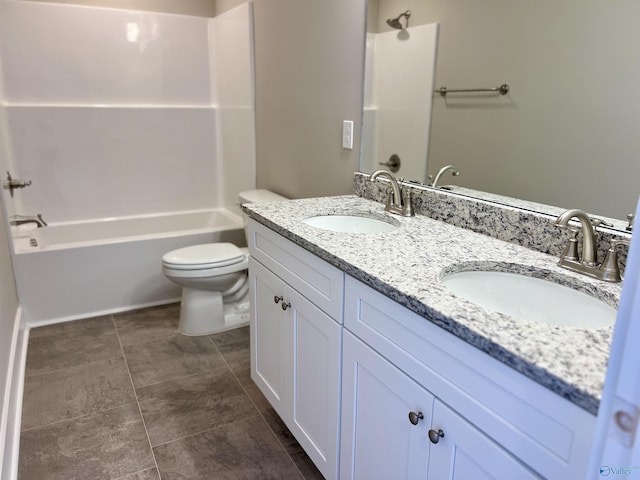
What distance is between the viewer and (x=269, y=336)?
183 centimetres

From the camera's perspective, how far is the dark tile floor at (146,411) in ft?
5.66

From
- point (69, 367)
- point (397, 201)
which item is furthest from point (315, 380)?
point (69, 367)

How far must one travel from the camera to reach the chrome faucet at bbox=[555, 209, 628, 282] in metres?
1.11

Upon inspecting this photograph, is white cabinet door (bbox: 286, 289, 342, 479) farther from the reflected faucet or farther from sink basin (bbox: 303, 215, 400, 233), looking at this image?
the reflected faucet

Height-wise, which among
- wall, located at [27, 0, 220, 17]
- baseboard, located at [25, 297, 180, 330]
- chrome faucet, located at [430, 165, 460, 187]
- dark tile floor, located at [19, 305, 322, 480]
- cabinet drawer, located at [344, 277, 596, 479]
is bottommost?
dark tile floor, located at [19, 305, 322, 480]

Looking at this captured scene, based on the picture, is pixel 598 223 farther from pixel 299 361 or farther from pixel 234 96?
pixel 234 96

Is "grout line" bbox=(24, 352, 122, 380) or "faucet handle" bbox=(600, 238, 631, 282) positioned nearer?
"faucet handle" bbox=(600, 238, 631, 282)

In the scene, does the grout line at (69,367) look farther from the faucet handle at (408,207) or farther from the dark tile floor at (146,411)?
the faucet handle at (408,207)

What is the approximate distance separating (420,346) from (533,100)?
2.69ft

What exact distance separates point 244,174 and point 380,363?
8.08ft

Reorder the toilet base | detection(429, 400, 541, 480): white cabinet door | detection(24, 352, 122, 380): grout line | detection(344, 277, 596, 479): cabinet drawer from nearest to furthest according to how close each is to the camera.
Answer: detection(344, 277, 596, 479): cabinet drawer < detection(429, 400, 541, 480): white cabinet door < detection(24, 352, 122, 380): grout line < the toilet base

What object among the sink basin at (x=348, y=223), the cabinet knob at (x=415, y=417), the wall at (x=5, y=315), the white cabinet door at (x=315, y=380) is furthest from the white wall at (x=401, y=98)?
the wall at (x=5, y=315)

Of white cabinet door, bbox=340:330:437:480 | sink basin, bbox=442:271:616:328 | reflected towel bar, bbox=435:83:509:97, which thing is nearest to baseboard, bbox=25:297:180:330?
white cabinet door, bbox=340:330:437:480

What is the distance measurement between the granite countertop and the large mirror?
0.21 meters
